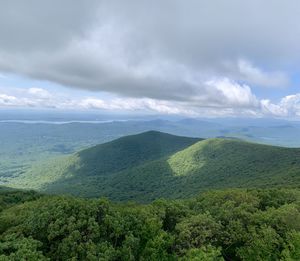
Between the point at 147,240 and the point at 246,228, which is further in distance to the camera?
the point at 246,228

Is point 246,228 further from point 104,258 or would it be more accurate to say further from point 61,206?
point 61,206

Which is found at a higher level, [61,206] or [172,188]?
[61,206]

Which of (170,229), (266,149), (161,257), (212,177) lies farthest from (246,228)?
(266,149)

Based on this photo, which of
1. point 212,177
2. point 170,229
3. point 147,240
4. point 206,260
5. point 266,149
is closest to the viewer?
point 206,260

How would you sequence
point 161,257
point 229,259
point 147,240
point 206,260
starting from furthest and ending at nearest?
point 229,259, point 147,240, point 161,257, point 206,260

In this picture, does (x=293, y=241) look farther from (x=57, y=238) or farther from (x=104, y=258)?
(x=57, y=238)

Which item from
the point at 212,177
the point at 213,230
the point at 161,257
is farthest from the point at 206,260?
the point at 212,177
